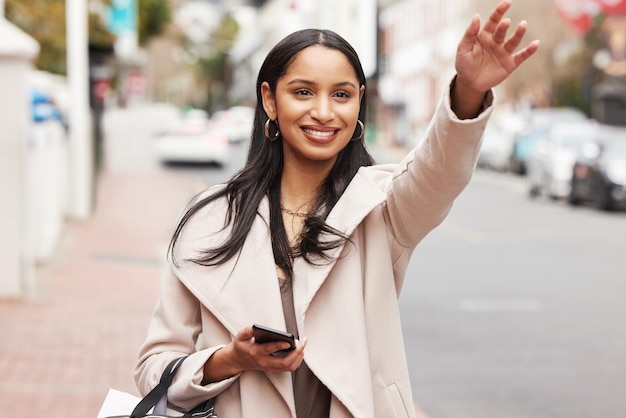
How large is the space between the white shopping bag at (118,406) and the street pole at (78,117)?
56.0 feet

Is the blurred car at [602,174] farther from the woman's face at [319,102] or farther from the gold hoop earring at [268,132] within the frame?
the woman's face at [319,102]

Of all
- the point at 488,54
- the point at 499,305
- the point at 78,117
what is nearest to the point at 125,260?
the point at 499,305

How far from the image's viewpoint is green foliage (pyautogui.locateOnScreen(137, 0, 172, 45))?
174 feet

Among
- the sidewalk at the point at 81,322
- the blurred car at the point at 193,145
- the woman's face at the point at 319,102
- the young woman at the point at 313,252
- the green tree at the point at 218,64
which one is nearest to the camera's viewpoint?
the young woman at the point at 313,252

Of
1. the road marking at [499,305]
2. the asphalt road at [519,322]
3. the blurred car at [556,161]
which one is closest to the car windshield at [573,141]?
the blurred car at [556,161]

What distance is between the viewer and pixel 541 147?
88.0 feet

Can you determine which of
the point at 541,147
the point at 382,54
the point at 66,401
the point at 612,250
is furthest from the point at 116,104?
the point at 66,401

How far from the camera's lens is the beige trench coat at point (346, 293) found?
2.53 metres

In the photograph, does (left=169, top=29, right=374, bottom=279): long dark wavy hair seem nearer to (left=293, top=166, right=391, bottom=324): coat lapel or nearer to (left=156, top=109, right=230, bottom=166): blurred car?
(left=293, top=166, right=391, bottom=324): coat lapel

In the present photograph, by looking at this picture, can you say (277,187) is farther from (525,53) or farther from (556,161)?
(556,161)

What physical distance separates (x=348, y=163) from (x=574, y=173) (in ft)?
70.8

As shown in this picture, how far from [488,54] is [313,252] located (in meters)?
0.57

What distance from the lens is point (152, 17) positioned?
55844mm

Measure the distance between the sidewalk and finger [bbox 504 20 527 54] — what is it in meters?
4.73
